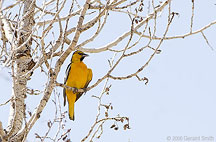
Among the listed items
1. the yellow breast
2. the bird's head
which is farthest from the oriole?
the bird's head

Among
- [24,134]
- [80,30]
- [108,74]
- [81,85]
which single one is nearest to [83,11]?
[80,30]

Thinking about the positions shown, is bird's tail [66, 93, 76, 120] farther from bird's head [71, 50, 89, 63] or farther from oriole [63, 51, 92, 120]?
bird's head [71, 50, 89, 63]

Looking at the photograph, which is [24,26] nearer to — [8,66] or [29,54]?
[29,54]

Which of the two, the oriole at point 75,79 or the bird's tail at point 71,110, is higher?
the oriole at point 75,79

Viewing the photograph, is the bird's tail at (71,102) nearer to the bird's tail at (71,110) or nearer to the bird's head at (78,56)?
the bird's tail at (71,110)

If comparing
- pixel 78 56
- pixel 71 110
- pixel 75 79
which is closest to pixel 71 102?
pixel 71 110

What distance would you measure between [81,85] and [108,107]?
2272mm

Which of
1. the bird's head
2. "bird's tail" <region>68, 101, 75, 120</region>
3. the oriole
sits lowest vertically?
"bird's tail" <region>68, 101, 75, 120</region>

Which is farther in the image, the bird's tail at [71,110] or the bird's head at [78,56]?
the bird's head at [78,56]

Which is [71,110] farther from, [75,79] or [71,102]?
[75,79]

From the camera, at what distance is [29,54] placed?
4.59m

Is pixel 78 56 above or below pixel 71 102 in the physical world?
above

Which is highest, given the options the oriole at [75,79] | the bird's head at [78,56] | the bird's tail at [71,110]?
the bird's head at [78,56]

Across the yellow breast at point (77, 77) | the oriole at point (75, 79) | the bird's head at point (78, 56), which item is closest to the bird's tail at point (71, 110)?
the oriole at point (75, 79)
